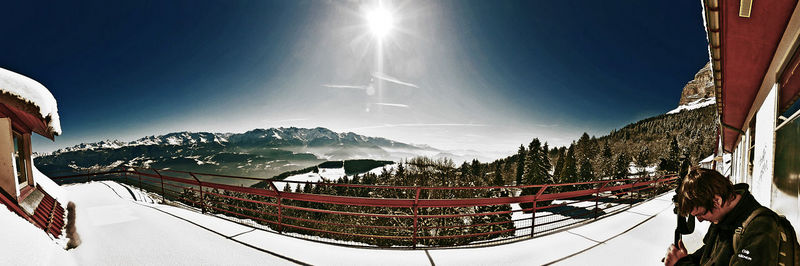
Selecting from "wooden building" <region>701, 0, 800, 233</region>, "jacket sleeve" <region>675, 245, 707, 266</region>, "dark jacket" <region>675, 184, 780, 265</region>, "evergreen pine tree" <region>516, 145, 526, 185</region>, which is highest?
"wooden building" <region>701, 0, 800, 233</region>

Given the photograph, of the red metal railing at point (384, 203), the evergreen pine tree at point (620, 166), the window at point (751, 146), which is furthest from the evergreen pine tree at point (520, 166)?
the window at point (751, 146)

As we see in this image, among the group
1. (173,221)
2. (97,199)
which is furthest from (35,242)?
(97,199)

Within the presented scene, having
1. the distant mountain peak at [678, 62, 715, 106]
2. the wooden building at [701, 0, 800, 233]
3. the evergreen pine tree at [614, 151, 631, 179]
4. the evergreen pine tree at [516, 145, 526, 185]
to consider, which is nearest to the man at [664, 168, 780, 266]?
the wooden building at [701, 0, 800, 233]

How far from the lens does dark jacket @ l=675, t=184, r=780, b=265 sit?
1.19 meters

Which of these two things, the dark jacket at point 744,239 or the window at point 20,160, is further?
the window at point 20,160

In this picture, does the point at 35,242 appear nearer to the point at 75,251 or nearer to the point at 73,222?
the point at 75,251

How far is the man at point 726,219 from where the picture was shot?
3.92ft

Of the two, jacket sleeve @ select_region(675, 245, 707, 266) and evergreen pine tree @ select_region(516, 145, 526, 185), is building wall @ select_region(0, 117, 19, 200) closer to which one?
jacket sleeve @ select_region(675, 245, 707, 266)

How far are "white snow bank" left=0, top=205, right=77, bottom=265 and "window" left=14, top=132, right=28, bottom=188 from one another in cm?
444

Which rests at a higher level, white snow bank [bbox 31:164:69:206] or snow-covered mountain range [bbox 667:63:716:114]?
snow-covered mountain range [bbox 667:63:716:114]

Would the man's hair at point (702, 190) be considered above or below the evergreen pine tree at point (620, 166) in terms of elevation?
above

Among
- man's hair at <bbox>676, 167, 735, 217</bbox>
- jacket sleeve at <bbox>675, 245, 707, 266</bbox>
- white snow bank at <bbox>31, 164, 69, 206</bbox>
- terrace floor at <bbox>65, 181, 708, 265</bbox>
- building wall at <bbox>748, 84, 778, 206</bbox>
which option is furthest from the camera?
white snow bank at <bbox>31, 164, 69, 206</bbox>

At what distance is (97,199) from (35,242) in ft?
24.4

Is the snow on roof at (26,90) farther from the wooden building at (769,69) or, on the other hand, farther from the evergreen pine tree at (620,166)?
the evergreen pine tree at (620,166)
